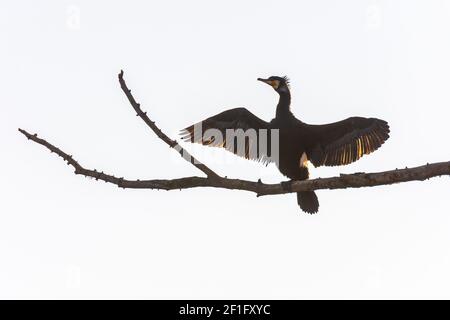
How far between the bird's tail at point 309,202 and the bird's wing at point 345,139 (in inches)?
19.8

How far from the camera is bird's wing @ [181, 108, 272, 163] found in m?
7.86

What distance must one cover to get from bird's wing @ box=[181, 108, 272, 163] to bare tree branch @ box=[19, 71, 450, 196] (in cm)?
221

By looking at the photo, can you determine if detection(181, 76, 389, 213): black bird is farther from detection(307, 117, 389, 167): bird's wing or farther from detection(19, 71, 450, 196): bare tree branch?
detection(19, 71, 450, 196): bare tree branch

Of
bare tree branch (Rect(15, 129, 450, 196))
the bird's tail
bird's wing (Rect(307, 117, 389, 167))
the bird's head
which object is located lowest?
bare tree branch (Rect(15, 129, 450, 196))

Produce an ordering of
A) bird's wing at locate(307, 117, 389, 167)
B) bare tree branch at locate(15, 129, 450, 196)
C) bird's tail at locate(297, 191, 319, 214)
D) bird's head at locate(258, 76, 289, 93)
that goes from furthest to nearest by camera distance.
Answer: bird's head at locate(258, 76, 289, 93)
bird's wing at locate(307, 117, 389, 167)
bird's tail at locate(297, 191, 319, 214)
bare tree branch at locate(15, 129, 450, 196)

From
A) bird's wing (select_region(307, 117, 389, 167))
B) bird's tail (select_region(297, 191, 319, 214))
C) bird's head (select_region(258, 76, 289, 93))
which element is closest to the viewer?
bird's tail (select_region(297, 191, 319, 214))

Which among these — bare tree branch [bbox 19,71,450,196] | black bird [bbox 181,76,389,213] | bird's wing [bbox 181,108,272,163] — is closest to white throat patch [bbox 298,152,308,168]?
black bird [bbox 181,76,389,213]

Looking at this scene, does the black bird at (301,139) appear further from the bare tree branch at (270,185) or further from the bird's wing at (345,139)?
the bare tree branch at (270,185)

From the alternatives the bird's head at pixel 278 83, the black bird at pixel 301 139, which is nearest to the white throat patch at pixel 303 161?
the black bird at pixel 301 139

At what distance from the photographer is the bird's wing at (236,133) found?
309 inches

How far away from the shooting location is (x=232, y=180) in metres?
5.56

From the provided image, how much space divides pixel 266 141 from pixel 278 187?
254cm

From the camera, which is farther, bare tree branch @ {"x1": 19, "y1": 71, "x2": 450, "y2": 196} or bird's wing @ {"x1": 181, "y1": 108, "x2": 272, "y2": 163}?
bird's wing @ {"x1": 181, "y1": 108, "x2": 272, "y2": 163}
